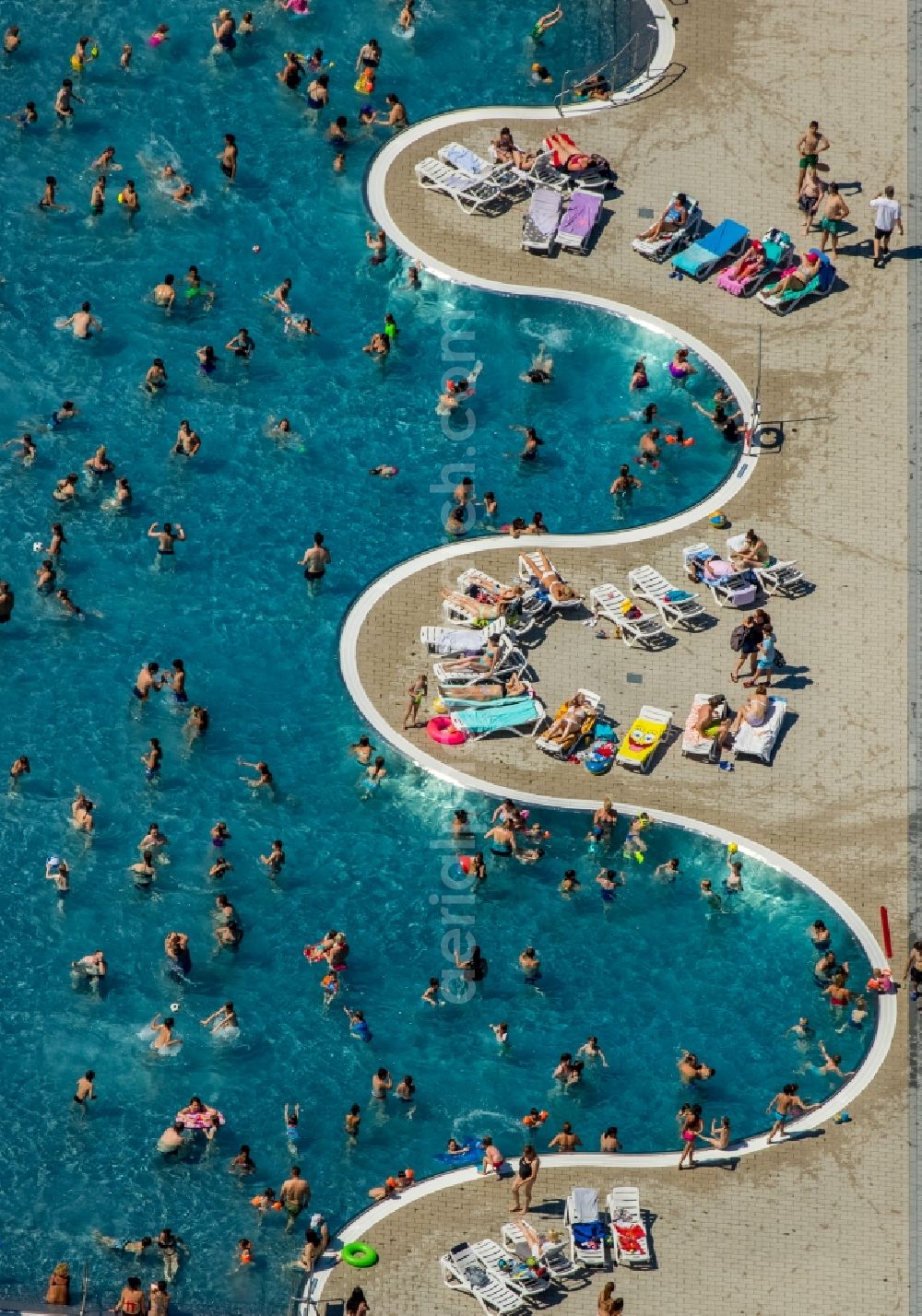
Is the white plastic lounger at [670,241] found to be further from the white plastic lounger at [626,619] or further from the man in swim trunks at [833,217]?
the white plastic lounger at [626,619]

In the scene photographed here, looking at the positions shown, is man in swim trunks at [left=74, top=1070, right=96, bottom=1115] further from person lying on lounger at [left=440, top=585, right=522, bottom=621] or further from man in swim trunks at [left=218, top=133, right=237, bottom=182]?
man in swim trunks at [left=218, top=133, right=237, bottom=182]

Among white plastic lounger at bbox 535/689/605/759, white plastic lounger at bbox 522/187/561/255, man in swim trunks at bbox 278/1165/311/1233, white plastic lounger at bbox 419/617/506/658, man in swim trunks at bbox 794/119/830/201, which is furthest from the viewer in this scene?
man in swim trunks at bbox 794/119/830/201

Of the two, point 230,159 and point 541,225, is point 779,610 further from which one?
point 230,159

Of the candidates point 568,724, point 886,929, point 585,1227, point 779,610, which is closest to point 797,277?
point 779,610

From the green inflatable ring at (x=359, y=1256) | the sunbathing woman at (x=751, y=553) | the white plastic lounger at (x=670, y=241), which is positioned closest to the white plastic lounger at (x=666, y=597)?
the sunbathing woman at (x=751, y=553)

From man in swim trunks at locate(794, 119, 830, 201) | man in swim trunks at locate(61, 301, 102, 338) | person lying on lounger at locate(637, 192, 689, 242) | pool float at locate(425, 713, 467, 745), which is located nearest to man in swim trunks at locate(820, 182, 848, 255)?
man in swim trunks at locate(794, 119, 830, 201)

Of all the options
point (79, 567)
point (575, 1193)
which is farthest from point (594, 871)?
point (79, 567)

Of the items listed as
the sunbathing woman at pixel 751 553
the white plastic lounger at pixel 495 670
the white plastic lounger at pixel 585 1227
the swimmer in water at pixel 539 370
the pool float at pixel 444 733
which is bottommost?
the white plastic lounger at pixel 585 1227
